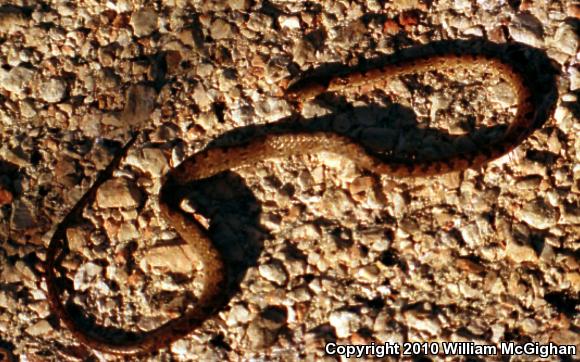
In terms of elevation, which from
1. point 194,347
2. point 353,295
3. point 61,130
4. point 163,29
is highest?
point 163,29

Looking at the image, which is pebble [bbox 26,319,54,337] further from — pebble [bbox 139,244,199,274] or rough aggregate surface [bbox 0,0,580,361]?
pebble [bbox 139,244,199,274]

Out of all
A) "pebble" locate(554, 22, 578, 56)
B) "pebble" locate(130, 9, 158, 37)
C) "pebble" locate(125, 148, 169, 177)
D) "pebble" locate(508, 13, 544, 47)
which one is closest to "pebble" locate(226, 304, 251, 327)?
"pebble" locate(125, 148, 169, 177)

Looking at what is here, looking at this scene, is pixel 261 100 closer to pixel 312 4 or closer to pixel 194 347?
pixel 312 4

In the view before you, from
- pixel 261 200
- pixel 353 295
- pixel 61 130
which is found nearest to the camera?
pixel 353 295

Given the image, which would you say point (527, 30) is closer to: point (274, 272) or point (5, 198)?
point (274, 272)

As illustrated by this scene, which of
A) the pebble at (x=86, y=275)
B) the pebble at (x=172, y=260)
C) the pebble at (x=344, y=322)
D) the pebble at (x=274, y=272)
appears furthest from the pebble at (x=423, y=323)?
the pebble at (x=86, y=275)

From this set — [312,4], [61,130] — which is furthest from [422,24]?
[61,130]
